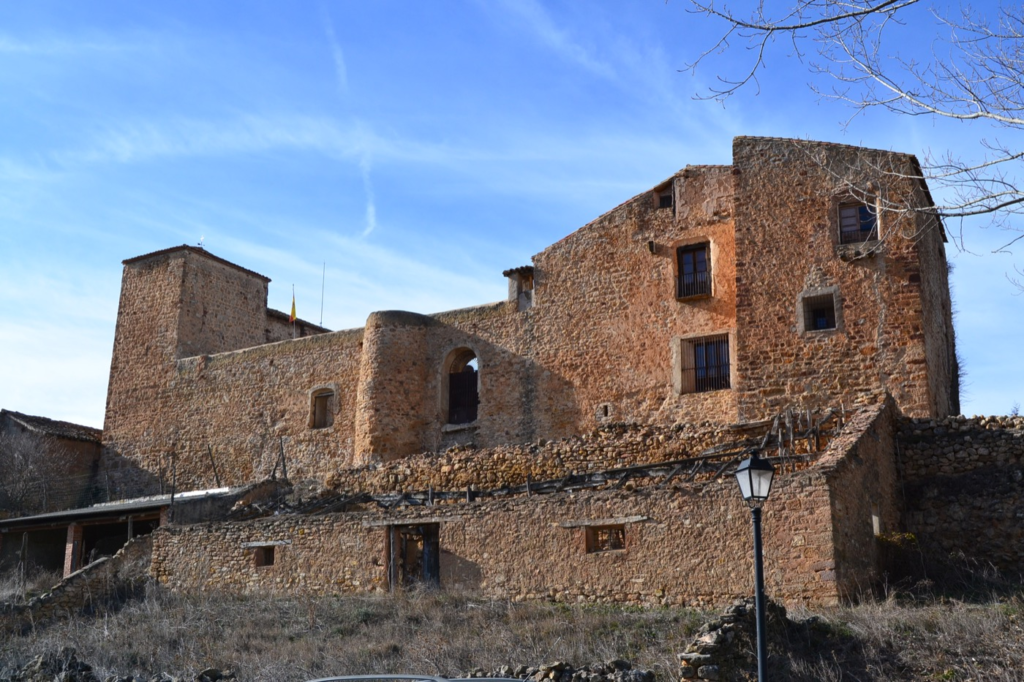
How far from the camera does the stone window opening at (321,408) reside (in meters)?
28.7

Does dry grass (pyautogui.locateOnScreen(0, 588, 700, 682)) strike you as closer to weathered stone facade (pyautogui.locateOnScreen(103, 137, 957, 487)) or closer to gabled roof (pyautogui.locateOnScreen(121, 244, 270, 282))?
weathered stone facade (pyautogui.locateOnScreen(103, 137, 957, 487))

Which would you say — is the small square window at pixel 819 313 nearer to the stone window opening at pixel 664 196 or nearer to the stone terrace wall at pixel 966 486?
the stone terrace wall at pixel 966 486

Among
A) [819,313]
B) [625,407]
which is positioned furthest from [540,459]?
[819,313]

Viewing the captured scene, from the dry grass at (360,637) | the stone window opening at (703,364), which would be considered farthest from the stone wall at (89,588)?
the stone window opening at (703,364)

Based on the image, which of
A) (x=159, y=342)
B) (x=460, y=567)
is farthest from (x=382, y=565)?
(x=159, y=342)

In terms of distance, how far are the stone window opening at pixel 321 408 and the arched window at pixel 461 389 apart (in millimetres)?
3493

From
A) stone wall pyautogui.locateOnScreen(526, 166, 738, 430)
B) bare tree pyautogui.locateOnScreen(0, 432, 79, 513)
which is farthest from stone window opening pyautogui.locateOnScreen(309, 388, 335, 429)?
bare tree pyautogui.locateOnScreen(0, 432, 79, 513)

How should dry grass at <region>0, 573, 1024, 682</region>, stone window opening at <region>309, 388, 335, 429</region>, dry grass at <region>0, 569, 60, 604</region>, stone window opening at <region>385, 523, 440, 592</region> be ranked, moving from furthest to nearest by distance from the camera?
stone window opening at <region>309, 388, 335, 429</region>
dry grass at <region>0, 569, 60, 604</region>
stone window opening at <region>385, 523, 440, 592</region>
dry grass at <region>0, 573, 1024, 682</region>

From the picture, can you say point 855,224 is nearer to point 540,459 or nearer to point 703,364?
point 703,364

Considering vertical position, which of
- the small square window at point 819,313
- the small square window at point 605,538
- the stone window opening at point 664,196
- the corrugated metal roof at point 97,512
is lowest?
the small square window at point 605,538

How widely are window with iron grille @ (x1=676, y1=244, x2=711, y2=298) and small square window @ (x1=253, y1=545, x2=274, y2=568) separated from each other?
1051cm

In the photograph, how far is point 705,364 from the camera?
76.9 ft

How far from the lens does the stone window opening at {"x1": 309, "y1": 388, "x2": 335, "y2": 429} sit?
28.7 m

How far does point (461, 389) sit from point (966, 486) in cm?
1303
